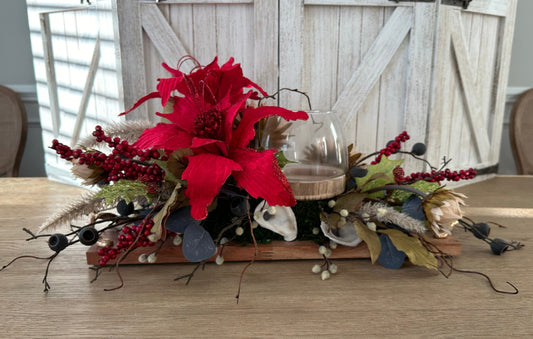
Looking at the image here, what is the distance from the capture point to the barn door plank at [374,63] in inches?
57.4

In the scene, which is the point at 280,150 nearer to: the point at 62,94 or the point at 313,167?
the point at 313,167

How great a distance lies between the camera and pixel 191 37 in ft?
4.72

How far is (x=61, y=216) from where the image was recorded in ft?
2.18

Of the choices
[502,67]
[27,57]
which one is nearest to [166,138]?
[502,67]

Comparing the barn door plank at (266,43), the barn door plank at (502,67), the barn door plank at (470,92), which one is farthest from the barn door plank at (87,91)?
the barn door plank at (502,67)

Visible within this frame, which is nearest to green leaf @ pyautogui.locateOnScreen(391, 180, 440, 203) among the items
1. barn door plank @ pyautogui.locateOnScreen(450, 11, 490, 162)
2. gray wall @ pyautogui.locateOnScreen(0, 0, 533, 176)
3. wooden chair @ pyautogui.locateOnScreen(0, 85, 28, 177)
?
barn door plank @ pyautogui.locateOnScreen(450, 11, 490, 162)

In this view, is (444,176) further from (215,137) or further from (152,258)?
(152,258)

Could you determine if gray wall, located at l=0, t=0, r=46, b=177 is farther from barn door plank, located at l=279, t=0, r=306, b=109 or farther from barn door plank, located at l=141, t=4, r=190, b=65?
barn door plank, located at l=279, t=0, r=306, b=109

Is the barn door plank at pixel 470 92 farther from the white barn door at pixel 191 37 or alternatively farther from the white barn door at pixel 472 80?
the white barn door at pixel 191 37

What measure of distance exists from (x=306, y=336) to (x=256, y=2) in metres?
1.19

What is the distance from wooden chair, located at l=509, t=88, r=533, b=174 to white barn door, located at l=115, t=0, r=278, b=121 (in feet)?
4.75

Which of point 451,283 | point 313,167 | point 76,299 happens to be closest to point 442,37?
point 313,167

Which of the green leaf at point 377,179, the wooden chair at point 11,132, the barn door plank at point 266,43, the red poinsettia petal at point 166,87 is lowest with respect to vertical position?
the wooden chair at point 11,132

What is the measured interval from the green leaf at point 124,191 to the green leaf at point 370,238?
35 centimetres
